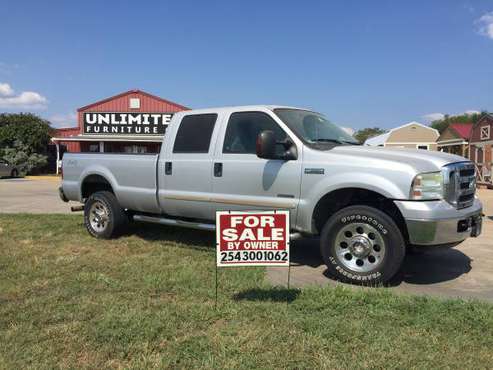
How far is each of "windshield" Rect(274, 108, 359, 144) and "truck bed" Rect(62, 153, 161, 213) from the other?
2071mm

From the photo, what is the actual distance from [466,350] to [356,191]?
2.27 meters

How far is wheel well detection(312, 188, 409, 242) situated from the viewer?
525 cm

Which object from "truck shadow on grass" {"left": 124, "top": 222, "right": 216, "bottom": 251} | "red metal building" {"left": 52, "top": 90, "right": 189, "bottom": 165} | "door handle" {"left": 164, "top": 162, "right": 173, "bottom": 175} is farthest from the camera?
"red metal building" {"left": 52, "top": 90, "right": 189, "bottom": 165}

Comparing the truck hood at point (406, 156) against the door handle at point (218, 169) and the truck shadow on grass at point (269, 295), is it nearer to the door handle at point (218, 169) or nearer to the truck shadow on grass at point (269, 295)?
the door handle at point (218, 169)

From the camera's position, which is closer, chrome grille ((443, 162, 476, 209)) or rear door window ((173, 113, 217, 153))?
chrome grille ((443, 162, 476, 209))

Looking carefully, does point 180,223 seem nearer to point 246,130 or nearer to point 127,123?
point 246,130

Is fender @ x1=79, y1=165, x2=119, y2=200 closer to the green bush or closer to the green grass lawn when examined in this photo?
the green grass lawn

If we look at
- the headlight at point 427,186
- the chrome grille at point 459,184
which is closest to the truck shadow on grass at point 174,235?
the headlight at point 427,186

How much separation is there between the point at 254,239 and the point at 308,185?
131 cm

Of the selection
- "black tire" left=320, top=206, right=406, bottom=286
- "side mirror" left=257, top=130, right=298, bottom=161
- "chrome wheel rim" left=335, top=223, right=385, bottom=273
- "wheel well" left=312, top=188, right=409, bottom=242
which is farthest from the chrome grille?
"side mirror" left=257, top=130, right=298, bottom=161

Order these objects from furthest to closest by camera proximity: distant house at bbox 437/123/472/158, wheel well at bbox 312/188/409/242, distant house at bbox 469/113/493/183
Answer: distant house at bbox 437/123/472/158
distant house at bbox 469/113/493/183
wheel well at bbox 312/188/409/242

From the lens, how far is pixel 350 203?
5574 mm

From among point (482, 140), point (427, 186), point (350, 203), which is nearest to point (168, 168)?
point (350, 203)

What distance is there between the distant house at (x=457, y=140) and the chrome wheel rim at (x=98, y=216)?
3514 cm
